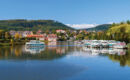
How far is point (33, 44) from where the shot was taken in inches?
2415

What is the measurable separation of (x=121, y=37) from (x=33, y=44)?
29323 mm

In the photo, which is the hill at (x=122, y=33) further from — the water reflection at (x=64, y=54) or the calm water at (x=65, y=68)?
the calm water at (x=65, y=68)

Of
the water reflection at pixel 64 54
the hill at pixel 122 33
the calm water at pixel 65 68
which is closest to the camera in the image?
the calm water at pixel 65 68

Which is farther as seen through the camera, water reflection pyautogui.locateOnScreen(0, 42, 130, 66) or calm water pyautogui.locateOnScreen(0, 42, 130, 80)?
water reflection pyautogui.locateOnScreen(0, 42, 130, 66)

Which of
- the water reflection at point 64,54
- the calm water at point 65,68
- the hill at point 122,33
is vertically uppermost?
the hill at point 122,33

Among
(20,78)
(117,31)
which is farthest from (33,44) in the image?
(20,78)

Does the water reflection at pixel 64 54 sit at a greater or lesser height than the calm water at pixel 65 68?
greater

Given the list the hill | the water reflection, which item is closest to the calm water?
the water reflection

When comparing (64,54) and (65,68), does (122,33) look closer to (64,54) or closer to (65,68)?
(64,54)

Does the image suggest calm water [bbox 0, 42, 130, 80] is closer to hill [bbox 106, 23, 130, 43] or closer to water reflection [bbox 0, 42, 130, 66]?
water reflection [bbox 0, 42, 130, 66]

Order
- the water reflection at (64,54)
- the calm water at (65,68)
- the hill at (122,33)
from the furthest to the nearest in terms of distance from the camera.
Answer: the hill at (122,33)
the water reflection at (64,54)
the calm water at (65,68)

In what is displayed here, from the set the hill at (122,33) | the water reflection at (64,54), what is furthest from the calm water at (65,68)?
the hill at (122,33)

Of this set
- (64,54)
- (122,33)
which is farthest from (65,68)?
(122,33)

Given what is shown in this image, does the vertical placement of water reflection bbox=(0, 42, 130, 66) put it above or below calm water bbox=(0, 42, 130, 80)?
above
